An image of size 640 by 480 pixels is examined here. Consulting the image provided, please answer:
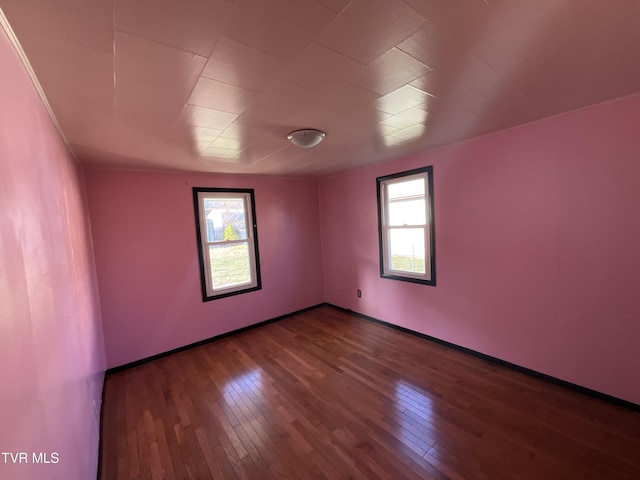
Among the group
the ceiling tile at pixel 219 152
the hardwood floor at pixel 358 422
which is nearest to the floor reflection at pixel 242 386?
the hardwood floor at pixel 358 422

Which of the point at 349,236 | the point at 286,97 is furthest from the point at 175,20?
the point at 349,236

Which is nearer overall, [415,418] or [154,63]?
[154,63]

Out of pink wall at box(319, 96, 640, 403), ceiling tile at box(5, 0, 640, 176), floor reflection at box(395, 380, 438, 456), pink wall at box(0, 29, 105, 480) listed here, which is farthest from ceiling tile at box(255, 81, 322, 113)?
floor reflection at box(395, 380, 438, 456)

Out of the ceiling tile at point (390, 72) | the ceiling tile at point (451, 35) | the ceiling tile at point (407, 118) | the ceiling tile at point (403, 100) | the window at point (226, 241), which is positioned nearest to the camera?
the ceiling tile at point (451, 35)

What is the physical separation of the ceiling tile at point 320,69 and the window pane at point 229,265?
2.89m

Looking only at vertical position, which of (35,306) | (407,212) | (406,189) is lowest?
(35,306)

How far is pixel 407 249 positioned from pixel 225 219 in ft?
8.59

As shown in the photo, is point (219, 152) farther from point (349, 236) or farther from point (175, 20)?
point (349, 236)

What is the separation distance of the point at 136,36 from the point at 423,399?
296cm

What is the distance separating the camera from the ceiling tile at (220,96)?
4.56ft

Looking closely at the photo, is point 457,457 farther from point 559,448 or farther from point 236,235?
point 236,235

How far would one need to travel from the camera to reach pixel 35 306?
0.98 metres

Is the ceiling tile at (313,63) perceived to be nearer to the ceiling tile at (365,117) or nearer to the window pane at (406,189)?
the ceiling tile at (365,117)

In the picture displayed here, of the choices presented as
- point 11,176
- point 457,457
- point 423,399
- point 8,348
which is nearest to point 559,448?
point 457,457
